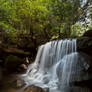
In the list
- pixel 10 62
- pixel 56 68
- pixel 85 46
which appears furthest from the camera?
pixel 10 62

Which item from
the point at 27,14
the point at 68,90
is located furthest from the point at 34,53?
the point at 68,90

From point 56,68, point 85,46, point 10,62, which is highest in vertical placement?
point 85,46

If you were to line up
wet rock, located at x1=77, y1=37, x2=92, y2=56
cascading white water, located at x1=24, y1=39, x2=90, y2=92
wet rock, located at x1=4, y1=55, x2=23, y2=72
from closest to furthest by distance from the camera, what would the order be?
cascading white water, located at x1=24, y1=39, x2=90, y2=92 → wet rock, located at x1=4, y1=55, x2=23, y2=72 → wet rock, located at x1=77, y1=37, x2=92, y2=56

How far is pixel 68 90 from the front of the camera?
4.28 m

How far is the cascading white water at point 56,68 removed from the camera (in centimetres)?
451

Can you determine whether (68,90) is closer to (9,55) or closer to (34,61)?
(9,55)

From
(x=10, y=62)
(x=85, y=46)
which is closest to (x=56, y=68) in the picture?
(x=85, y=46)

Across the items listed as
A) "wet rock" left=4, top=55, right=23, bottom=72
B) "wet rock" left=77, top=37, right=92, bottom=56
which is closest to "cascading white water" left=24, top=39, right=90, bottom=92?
"wet rock" left=77, top=37, right=92, bottom=56

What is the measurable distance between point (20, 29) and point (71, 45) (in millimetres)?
5783

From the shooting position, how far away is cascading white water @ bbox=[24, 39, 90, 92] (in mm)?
4512

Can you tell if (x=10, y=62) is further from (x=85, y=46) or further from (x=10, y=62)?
(x=85, y=46)

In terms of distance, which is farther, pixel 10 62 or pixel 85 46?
pixel 10 62

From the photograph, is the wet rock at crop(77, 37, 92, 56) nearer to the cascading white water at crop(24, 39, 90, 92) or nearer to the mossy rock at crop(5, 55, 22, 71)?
the cascading white water at crop(24, 39, 90, 92)

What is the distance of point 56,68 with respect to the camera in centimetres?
498
